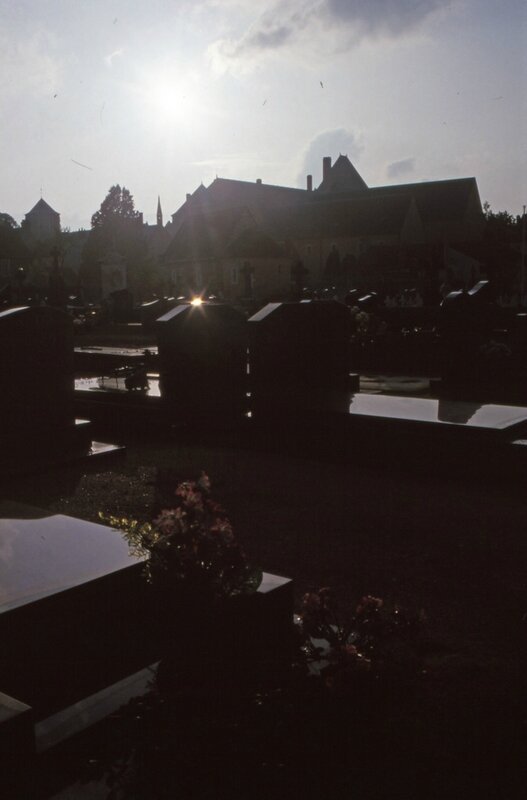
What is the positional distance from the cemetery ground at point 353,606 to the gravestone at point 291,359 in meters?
0.73

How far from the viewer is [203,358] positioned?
10.0 m

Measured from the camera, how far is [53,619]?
3.50 m

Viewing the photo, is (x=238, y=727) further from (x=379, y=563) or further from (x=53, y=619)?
(x=379, y=563)

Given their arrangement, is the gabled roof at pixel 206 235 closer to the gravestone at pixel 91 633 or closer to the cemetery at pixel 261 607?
the cemetery at pixel 261 607

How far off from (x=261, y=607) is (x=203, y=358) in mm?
6657

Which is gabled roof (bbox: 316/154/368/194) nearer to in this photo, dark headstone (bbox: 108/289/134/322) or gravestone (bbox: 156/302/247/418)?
dark headstone (bbox: 108/289/134/322)

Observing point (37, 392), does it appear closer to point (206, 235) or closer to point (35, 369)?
point (35, 369)

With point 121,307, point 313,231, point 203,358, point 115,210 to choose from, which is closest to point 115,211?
point 115,210

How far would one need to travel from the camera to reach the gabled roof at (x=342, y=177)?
8744cm

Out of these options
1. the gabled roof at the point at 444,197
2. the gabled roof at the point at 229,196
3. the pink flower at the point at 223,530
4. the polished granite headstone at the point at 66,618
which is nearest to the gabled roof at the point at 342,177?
the gabled roof at the point at 229,196

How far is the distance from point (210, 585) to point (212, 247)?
2501 inches

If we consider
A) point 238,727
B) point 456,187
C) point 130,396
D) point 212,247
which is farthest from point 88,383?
point 456,187

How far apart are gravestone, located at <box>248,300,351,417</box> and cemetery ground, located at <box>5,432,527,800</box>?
73 centimetres

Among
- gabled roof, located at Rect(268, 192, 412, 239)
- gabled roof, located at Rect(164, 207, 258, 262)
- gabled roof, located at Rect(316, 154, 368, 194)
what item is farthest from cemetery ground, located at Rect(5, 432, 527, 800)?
gabled roof, located at Rect(316, 154, 368, 194)
